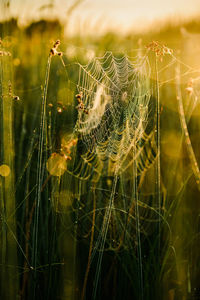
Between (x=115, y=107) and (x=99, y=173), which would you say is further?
(x=115, y=107)

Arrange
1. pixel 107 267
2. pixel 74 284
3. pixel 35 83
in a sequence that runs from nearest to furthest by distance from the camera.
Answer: pixel 74 284 → pixel 107 267 → pixel 35 83

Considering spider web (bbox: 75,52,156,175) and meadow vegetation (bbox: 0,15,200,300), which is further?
spider web (bbox: 75,52,156,175)

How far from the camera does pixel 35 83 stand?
166 cm

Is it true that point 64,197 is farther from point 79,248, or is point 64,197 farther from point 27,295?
point 27,295

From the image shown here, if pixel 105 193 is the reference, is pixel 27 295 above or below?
below

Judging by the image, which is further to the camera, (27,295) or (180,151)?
(180,151)

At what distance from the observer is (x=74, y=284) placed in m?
1.20

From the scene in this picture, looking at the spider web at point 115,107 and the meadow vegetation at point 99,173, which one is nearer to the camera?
the meadow vegetation at point 99,173

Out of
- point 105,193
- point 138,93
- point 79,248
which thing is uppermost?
point 138,93

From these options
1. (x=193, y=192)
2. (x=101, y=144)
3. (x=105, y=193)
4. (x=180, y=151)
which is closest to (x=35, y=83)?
(x=101, y=144)

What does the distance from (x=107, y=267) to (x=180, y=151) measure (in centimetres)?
64

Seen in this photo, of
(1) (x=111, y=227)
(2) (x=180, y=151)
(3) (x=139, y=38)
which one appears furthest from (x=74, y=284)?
(3) (x=139, y=38)

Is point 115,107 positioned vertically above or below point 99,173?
above

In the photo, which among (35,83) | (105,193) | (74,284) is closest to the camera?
(74,284)
